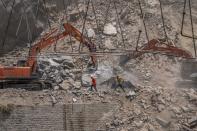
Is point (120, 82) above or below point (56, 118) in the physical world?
above

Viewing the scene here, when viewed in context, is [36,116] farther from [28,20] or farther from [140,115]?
[28,20]

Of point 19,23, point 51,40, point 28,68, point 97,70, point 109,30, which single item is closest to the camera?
point 28,68

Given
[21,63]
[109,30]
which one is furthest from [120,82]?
[109,30]

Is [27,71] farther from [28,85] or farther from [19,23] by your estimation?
[19,23]

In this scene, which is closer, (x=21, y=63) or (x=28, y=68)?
(x=28, y=68)

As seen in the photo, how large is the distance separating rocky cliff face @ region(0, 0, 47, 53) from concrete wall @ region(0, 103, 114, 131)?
7.14m

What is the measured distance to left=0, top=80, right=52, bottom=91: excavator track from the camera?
1000 inches

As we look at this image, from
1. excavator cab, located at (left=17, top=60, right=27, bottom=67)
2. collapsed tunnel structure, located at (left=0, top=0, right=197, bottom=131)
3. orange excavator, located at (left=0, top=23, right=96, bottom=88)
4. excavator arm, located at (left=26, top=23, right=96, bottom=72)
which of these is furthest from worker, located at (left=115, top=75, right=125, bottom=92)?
excavator cab, located at (left=17, top=60, right=27, bottom=67)

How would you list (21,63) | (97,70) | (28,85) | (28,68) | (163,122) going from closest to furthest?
(163,122) → (28,68) → (28,85) → (21,63) → (97,70)

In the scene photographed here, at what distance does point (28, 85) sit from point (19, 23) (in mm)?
6447

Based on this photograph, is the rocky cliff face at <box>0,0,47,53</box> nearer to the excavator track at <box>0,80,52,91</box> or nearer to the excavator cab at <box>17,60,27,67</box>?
the excavator cab at <box>17,60,27,67</box>

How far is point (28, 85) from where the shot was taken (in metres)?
25.5

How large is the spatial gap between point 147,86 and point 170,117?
8.25 ft

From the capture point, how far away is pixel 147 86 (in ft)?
84.0
